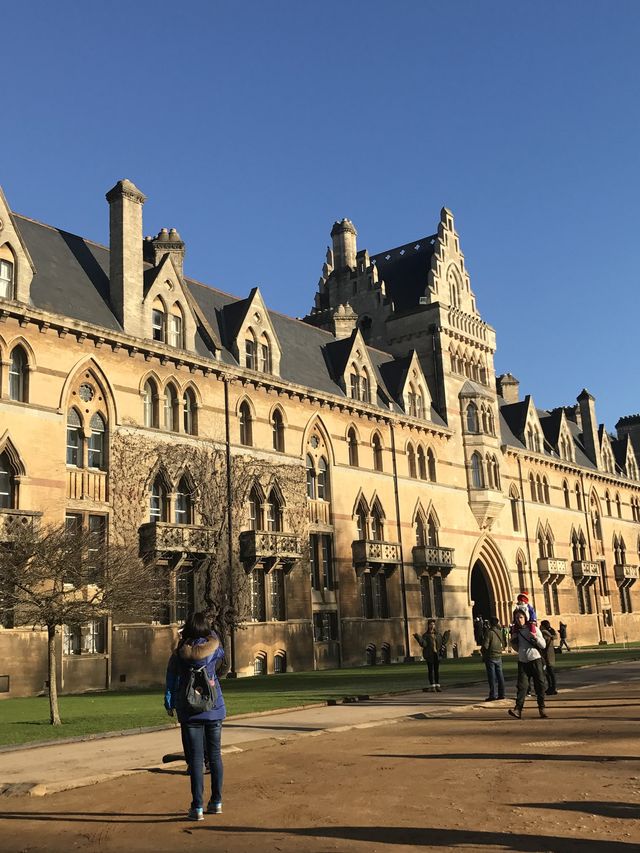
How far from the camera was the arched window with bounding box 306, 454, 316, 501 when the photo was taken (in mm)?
39094

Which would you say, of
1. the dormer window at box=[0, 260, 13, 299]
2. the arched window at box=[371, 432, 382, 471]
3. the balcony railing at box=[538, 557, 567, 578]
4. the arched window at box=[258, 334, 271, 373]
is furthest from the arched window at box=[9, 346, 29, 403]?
the balcony railing at box=[538, 557, 567, 578]

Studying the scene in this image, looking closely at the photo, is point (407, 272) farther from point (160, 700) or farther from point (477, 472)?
point (160, 700)

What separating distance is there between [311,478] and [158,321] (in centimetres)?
1006

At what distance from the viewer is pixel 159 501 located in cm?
3216

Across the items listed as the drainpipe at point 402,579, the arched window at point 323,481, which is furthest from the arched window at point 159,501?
the drainpipe at point 402,579

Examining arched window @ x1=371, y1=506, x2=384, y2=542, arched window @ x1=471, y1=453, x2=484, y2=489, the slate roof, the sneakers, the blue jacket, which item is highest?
the slate roof

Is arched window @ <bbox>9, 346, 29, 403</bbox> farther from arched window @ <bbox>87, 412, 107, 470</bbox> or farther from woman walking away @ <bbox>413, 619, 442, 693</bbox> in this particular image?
woman walking away @ <bbox>413, 619, 442, 693</bbox>

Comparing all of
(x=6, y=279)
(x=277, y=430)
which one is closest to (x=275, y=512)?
(x=277, y=430)

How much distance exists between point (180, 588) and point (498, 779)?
23414 mm

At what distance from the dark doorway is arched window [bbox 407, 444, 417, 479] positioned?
9155 mm

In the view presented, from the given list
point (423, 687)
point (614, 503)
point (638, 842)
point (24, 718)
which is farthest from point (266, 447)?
point (614, 503)

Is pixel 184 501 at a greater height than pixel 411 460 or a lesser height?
lesser

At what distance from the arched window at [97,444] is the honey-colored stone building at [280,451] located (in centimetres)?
7

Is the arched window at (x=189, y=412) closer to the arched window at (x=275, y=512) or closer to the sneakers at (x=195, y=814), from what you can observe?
the arched window at (x=275, y=512)
